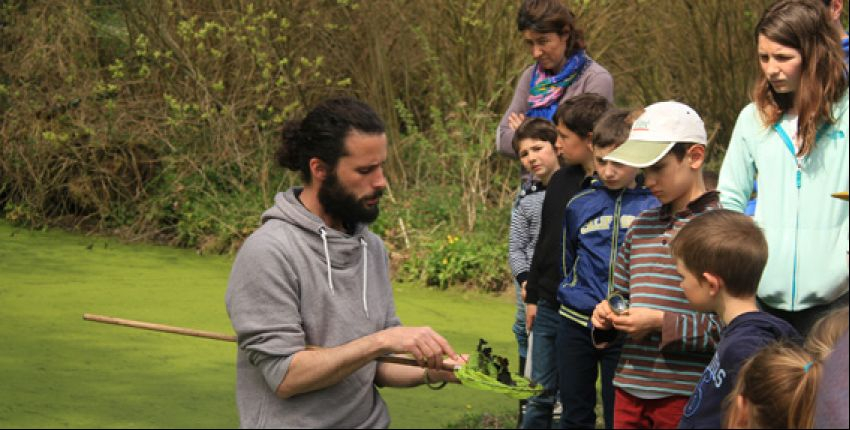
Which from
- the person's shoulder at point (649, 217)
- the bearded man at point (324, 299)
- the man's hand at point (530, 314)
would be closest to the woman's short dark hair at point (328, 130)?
the bearded man at point (324, 299)

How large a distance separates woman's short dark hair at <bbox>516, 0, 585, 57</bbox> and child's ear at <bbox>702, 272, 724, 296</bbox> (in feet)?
8.40

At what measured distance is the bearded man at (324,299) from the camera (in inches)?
124

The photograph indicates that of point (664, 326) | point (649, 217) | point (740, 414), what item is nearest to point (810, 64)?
point (649, 217)

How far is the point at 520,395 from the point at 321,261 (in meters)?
0.65

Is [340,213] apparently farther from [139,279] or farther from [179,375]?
[139,279]

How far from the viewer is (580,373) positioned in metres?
4.27

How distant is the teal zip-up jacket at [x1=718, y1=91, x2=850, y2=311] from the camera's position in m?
3.88

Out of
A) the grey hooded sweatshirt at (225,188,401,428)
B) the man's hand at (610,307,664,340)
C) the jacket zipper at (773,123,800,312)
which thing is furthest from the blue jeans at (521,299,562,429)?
the grey hooded sweatshirt at (225,188,401,428)

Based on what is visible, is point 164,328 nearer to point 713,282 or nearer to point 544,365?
point 713,282

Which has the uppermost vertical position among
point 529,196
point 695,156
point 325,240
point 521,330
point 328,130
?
point 328,130

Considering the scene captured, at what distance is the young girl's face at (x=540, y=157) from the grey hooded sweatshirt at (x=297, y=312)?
2008 mm

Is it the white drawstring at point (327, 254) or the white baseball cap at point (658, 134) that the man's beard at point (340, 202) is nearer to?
the white drawstring at point (327, 254)

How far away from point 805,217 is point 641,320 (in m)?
0.60

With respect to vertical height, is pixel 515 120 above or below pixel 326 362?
above
